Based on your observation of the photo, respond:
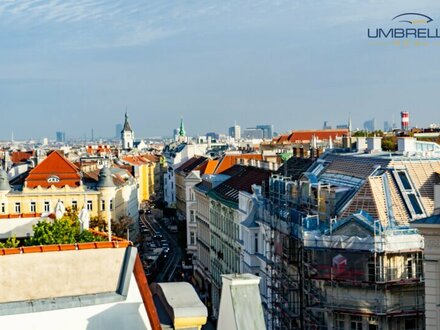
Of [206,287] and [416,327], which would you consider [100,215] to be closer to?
[206,287]

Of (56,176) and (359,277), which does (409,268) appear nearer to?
(359,277)

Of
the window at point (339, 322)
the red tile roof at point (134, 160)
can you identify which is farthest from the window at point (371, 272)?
the red tile roof at point (134, 160)

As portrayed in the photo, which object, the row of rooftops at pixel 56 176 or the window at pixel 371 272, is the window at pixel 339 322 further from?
the row of rooftops at pixel 56 176

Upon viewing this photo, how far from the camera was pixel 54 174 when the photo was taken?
274 feet

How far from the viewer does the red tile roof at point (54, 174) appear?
8269 centimetres

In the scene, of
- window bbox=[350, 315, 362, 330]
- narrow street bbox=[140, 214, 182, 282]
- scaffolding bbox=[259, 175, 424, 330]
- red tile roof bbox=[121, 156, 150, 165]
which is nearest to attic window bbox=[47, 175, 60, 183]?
narrow street bbox=[140, 214, 182, 282]

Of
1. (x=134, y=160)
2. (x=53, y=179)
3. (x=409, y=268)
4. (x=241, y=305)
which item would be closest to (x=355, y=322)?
(x=409, y=268)

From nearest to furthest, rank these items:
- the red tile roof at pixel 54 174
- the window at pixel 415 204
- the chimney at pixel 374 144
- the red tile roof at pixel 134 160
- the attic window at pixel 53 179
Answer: the window at pixel 415 204
the chimney at pixel 374 144
the red tile roof at pixel 54 174
the attic window at pixel 53 179
the red tile roof at pixel 134 160

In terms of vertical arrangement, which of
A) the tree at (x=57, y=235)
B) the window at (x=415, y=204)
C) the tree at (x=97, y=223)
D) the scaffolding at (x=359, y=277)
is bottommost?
the tree at (x=97, y=223)

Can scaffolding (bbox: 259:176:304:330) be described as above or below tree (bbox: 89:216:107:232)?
above

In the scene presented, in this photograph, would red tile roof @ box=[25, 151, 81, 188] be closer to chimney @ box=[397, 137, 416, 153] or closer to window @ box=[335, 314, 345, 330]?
chimney @ box=[397, 137, 416, 153]

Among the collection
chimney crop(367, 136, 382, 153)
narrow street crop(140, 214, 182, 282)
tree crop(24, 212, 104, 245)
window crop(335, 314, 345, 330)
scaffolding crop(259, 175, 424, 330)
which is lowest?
narrow street crop(140, 214, 182, 282)

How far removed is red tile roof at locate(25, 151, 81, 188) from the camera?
8269cm

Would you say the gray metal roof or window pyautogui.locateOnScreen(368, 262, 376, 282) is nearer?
window pyautogui.locateOnScreen(368, 262, 376, 282)
